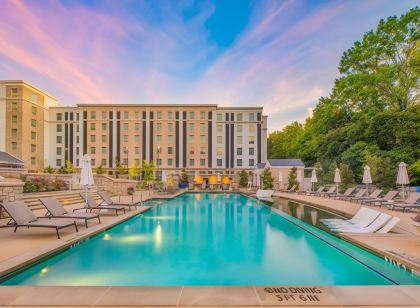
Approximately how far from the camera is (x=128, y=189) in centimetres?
2177

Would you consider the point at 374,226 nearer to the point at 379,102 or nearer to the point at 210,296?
the point at 210,296

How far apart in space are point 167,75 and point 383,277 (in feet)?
74.2

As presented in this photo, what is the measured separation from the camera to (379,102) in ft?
98.4

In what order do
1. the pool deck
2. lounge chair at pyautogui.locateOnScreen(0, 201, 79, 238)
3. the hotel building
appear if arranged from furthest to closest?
the hotel building < lounge chair at pyautogui.locateOnScreen(0, 201, 79, 238) < the pool deck

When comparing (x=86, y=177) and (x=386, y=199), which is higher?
(x=86, y=177)

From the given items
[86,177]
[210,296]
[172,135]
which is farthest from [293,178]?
[210,296]

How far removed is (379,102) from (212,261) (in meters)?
30.6

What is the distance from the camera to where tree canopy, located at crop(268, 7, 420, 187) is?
84.2 feet

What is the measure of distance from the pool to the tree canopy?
17765 mm

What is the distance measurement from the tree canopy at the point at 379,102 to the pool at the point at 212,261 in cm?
1776

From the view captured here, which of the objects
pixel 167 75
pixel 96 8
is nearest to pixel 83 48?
pixel 96 8

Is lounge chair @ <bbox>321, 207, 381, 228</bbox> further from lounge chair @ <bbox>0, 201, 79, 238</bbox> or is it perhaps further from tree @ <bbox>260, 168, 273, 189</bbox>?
tree @ <bbox>260, 168, 273, 189</bbox>

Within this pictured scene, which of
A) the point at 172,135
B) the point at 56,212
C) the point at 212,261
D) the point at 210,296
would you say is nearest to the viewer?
the point at 210,296

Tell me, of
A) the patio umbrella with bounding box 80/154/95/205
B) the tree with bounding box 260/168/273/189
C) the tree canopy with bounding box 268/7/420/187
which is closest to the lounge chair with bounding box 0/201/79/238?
the patio umbrella with bounding box 80/154/95/205
